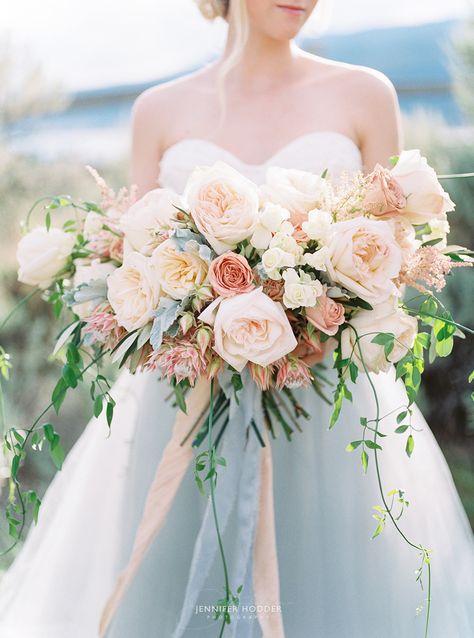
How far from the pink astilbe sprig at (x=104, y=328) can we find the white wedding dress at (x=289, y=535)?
0.46 meters

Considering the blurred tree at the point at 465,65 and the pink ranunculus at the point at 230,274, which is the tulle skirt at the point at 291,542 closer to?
the pink ranunculus at the point at 230,274

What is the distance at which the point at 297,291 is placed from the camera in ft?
4.10

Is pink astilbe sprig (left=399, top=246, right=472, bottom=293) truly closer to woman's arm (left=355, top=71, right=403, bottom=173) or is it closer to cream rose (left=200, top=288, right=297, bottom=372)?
cream rose (left=200, top=288, right=297, bottom=372)

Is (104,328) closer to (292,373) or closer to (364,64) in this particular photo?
(292,373)

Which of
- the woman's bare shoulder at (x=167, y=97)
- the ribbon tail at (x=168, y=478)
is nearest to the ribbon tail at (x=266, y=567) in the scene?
the ribbon tail at (x=168, y=478)

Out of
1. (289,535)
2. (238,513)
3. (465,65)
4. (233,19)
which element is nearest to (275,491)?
(289,535)

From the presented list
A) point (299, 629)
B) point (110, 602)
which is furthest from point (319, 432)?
point (110, 602)

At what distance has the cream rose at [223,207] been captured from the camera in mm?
1280

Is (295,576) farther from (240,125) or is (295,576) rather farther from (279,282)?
(240,125)

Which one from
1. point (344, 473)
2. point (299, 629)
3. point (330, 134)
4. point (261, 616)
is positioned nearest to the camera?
point (261, 616)

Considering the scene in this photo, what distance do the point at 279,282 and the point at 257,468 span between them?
0.40m

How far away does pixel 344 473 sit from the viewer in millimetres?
1725

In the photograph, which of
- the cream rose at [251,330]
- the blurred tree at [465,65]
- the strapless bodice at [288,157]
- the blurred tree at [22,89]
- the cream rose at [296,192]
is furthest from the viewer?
the blurred tree at [22,89]

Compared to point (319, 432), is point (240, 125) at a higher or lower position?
higher
